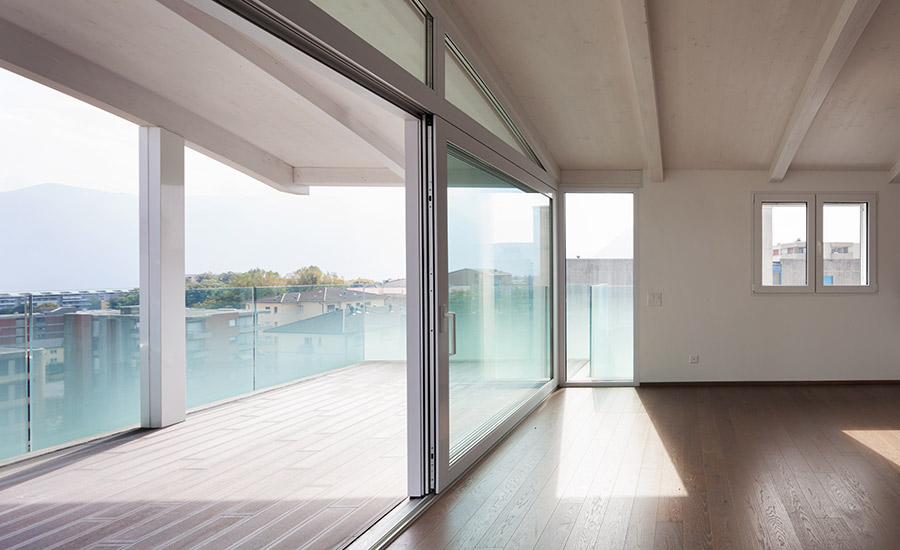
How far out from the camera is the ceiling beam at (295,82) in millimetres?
3639

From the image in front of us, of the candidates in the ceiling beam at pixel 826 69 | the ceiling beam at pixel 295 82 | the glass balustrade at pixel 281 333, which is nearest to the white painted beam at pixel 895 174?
the ceiling beam at pixel 826 69

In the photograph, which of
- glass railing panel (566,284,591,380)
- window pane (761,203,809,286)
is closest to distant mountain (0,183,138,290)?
glass railing panel (566,284,591,380)

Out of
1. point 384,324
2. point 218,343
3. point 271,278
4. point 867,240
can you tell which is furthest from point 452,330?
point 271,278

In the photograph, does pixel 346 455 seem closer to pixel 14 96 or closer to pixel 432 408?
pixel 432 408

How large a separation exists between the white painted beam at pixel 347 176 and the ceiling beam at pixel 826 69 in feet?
13.8

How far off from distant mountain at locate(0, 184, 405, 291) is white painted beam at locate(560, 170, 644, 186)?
171 inches

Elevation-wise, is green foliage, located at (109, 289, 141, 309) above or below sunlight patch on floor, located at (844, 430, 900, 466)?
above

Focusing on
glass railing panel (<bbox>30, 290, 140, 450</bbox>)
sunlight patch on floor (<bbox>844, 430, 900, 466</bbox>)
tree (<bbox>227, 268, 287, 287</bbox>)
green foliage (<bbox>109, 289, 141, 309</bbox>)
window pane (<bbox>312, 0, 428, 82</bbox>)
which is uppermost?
window pane (<bbox>312, 0, 428, 82</bbox>)

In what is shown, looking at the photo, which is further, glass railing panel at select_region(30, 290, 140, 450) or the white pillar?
the white pillar

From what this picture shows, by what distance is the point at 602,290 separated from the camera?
645cm

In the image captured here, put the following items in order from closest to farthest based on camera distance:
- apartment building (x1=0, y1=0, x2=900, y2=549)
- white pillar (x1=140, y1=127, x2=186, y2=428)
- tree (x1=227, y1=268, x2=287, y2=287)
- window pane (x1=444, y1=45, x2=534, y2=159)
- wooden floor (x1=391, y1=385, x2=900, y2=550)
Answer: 1. wooden floor (x1=391, y1=385, x2=900, y2=550)
2. apartment building (x1=0, y1=0, x2=900, y2=549)
3. window pane (x1=444, y1=45, x2=534, y2=159)
4. white pillar (x1=140, y1=127, x2=186, y2=428)
5. tree (x1=227, y1=268, x2=287, y2=287)

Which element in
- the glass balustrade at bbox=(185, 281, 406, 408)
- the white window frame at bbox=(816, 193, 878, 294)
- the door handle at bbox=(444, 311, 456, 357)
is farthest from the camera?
the white window frame at bbox=(816, 193, 878, 294)

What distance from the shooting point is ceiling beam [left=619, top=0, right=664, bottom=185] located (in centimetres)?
370

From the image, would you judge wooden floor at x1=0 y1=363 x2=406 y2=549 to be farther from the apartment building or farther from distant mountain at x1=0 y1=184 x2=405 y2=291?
distant mountain at x1=0 y1=184 x2=405 y2=291
